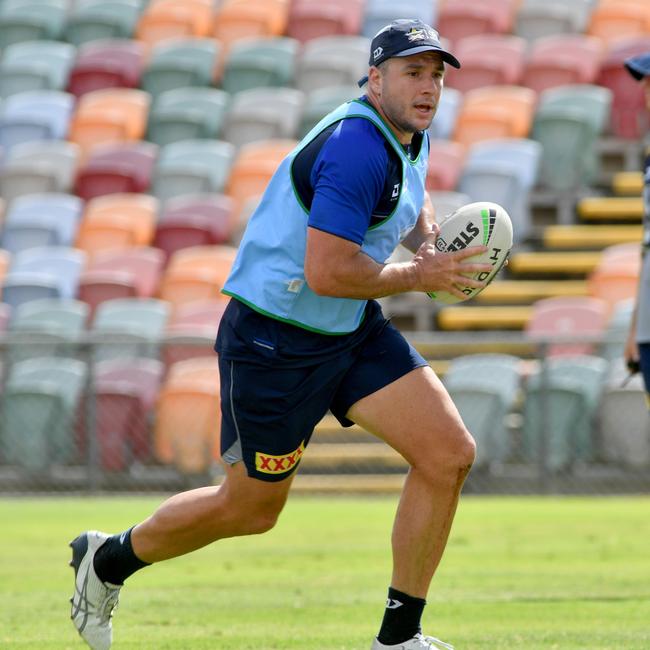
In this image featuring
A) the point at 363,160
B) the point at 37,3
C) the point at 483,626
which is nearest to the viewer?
the point at 363,160

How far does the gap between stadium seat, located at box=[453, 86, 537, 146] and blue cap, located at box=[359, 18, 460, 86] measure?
1309 cm

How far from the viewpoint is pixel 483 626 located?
658 centimetres

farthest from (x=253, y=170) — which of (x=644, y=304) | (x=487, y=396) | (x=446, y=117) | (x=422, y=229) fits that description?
(x=422, y=229)

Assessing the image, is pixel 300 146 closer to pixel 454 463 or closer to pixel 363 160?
pixel 363 160

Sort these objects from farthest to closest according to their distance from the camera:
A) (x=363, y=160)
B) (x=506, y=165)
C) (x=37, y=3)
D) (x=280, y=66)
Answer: (x=37, y=3) → (x=280, y=66) → (x=506, y=165) → (x=363, y=160)

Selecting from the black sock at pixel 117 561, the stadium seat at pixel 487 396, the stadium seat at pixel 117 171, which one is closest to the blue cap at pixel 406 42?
the black sock at pixel 117 561

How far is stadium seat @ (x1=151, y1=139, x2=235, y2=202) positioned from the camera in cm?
1831

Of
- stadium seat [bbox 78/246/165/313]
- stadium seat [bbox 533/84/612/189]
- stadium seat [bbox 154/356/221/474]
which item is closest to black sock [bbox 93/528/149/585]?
stadium seat [bbox 154/356/221/474]

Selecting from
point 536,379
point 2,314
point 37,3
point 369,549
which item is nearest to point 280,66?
point 37,3

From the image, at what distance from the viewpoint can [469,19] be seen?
20.5m

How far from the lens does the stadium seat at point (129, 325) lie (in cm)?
1480

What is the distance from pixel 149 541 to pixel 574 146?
13090 mm

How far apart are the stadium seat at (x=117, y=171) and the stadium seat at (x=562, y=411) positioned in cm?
645

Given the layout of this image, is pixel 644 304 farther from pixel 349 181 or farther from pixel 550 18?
pixel 550 18
